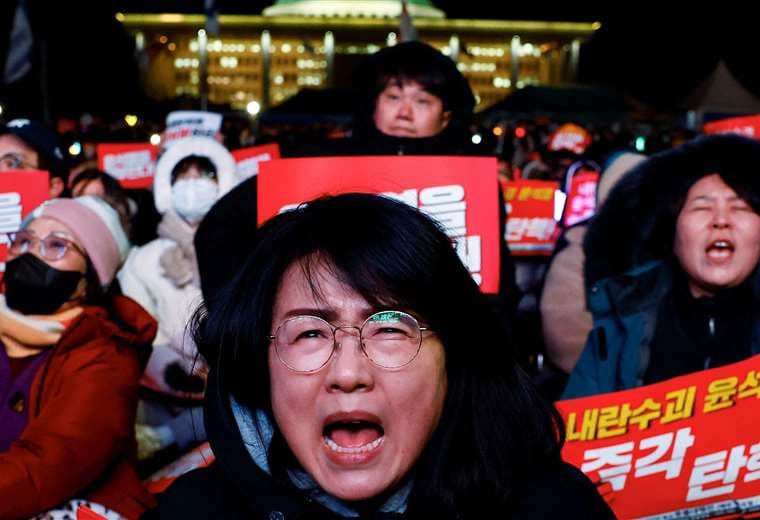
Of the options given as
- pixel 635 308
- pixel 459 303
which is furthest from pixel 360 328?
pixel 635 308

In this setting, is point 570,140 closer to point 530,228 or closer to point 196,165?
point 530,228

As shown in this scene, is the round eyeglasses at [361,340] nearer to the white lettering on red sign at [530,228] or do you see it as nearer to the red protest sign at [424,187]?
the red protest sign at [424,187]

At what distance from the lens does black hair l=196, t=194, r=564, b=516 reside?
1.70 metres

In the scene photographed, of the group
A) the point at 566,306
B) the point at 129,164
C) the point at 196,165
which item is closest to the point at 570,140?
the point at 129,164

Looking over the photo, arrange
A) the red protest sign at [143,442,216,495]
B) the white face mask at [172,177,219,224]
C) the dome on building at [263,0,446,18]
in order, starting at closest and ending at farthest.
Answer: the red protest sign at [143,442,216,495], the white face mask at [172,177,219,224], the dome on building at [263,0,446,18]

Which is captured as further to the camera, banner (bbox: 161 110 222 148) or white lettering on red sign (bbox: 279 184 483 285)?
banner (bbox: 161 110 222 148)

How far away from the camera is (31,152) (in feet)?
15.3

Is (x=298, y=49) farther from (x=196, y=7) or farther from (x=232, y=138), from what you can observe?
(x=232, y=138)

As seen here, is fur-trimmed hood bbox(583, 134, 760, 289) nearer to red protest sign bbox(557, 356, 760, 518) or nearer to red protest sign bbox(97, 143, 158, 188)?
red protest sign bbox(557, 356, 760, 518)

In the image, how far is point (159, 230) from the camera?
5.03 metres

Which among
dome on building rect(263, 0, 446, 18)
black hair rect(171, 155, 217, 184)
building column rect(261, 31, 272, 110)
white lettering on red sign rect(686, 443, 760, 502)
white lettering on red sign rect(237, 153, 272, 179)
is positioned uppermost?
black hair rect(171, 155, 217, 184)

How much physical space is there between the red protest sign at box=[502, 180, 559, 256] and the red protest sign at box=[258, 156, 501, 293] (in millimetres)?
3400

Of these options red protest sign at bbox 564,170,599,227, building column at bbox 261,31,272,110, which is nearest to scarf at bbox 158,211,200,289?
red protest sign at bbox 564,170,599,227

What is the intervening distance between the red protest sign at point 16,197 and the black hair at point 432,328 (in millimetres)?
2462
